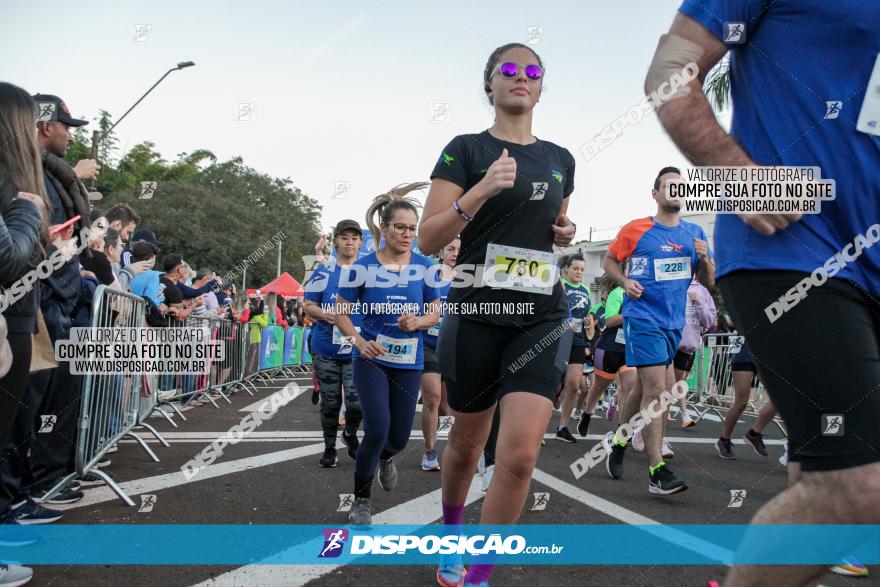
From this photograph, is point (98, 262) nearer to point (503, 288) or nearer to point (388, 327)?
point (388, 327)

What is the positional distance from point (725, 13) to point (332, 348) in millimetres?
5279

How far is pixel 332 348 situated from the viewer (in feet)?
21.9

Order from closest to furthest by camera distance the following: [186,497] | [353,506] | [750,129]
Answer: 1. [750,129]
2. [353,506]
3. [186,497]

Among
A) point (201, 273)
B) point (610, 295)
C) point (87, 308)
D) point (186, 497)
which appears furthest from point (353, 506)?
point (201, 273)

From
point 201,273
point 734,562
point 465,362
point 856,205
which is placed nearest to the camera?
point 734,562

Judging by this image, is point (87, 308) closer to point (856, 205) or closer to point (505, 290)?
point (505, 290)

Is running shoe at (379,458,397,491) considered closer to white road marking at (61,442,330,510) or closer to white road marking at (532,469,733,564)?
white road marking at (532,469,733,564)

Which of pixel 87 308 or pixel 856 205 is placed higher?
pixel 856 205

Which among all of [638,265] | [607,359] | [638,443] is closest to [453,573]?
[638,265]

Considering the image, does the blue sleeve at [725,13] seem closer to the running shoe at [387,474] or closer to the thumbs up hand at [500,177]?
the thumbs up hand at [500,177]

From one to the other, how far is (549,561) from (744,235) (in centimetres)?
229

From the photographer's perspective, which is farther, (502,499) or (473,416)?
(473,416)

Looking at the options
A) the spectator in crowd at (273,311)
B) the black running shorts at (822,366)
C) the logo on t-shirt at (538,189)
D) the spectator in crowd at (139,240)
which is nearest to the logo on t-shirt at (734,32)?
the black running shorts at (822,366)

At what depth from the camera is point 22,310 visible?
3.18 meters
